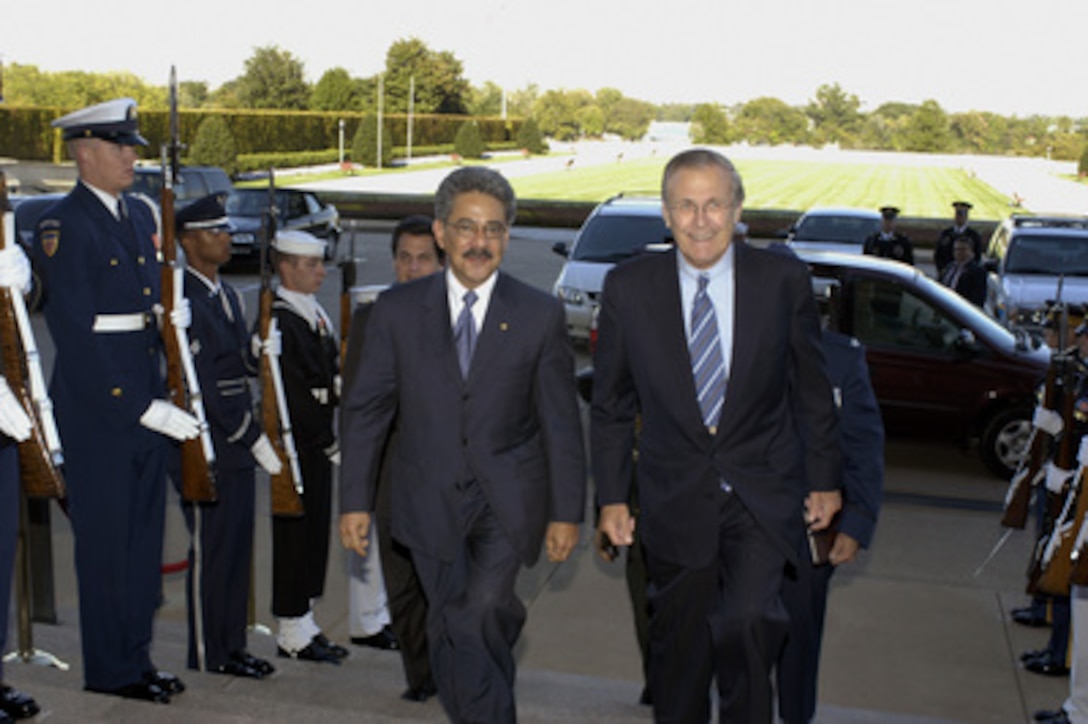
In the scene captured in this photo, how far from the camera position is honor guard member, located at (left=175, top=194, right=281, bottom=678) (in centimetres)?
539

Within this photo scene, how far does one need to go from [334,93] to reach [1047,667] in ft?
277

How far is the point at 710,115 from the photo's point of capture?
130 m

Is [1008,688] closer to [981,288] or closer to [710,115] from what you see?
[981,288]

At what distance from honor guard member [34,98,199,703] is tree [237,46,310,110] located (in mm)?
87373

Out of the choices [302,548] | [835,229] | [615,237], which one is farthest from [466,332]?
[835,229]

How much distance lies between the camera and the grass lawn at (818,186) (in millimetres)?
52844

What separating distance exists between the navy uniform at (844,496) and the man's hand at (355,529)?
1471 mm

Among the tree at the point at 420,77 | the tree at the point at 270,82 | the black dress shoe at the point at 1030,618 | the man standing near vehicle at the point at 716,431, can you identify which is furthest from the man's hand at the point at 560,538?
the tree at the point at 420,77

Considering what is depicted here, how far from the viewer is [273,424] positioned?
559cm

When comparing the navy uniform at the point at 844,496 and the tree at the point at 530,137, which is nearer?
the navy uniform at the point at 844,496

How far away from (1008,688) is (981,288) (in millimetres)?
10018

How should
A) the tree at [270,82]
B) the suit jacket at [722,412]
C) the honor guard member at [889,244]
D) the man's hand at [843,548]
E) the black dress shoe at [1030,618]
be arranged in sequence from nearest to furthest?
1. the suit jacket at [722,412]
2. the man's hand at [843,548]
3. the black dress shoe at [1030,618]
4. the honor guard member at [889,244]
5. the tree at [270,82]

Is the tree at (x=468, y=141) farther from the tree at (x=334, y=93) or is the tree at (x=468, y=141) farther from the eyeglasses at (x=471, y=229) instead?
the eyeglasses at (x=471, y=229)

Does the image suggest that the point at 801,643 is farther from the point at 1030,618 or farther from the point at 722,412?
the point at 1030,618
